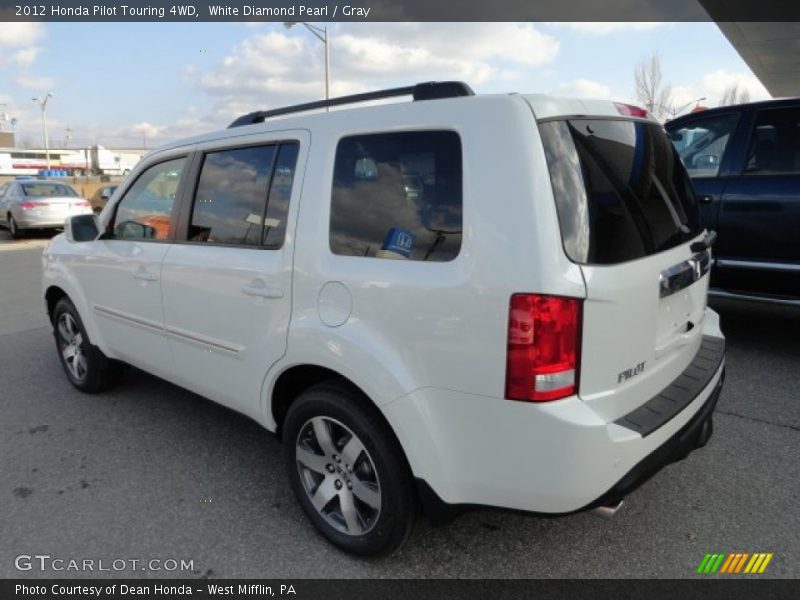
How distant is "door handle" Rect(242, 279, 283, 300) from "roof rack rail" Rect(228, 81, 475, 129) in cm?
98

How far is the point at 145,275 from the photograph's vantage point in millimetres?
3350

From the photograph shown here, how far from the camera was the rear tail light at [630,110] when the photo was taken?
239 cm

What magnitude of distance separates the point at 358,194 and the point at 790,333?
497 cm

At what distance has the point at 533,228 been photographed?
1.83m

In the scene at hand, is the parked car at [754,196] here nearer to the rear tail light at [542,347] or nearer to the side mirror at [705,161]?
the side mirror at [705,161]

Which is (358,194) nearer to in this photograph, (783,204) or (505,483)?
(505,483)

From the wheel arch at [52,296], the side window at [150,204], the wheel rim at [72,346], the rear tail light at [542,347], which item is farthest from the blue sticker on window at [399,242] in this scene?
the wheel arch at [52,296]

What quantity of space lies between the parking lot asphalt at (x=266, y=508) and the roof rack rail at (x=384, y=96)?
1338mm

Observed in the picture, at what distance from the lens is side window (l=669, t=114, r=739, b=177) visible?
4.91 m

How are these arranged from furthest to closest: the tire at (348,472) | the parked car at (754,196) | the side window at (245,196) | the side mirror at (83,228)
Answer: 1. the parked car at (754,196)
2. the side mirror at (83,228)
3. the side window at (245,196)
4. the tire at (348,472)

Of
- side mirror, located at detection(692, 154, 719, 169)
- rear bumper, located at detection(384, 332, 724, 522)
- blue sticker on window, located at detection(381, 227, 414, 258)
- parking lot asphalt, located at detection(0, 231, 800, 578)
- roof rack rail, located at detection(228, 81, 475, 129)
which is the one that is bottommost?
parking lot asphalt, located at detection(0, 231, 800, 578)

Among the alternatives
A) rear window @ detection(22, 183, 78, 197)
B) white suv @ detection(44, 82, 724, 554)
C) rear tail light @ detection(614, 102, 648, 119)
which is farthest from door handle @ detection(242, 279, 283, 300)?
rear window @ detection(22, 183, 78, 197)

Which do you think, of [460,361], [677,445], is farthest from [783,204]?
[460,361]

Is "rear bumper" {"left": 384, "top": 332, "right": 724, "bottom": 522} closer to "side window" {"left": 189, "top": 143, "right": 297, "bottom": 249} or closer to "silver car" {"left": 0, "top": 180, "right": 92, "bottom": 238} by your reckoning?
"side window" {"left": 189, "top": 143, "right": 297, "bottom": 249}
